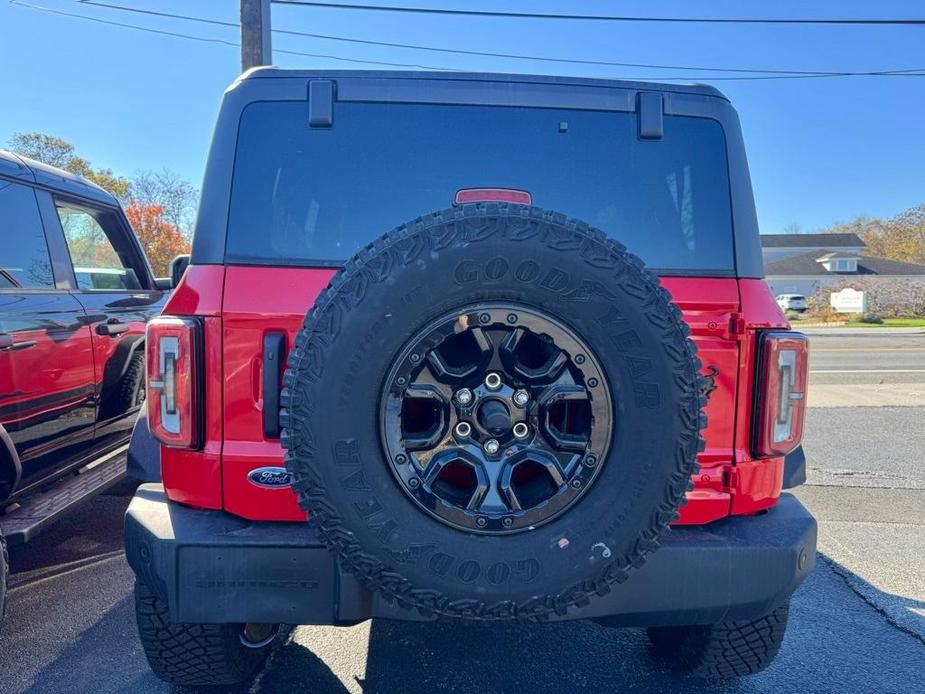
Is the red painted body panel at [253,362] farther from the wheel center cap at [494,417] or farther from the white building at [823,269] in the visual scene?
the white building at [823,269]

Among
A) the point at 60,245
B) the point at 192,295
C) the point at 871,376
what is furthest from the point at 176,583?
the point at 871,376

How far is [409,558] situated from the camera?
1.55m

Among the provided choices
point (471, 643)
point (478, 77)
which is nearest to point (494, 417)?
point (478, 77)

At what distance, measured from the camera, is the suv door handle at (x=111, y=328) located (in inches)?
143

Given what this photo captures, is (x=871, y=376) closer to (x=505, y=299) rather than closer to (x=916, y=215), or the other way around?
(x=505, y=299)

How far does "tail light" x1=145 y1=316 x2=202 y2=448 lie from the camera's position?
185 centimetres

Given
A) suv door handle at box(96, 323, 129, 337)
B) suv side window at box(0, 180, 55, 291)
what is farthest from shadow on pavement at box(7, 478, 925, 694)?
suv side window at box(0, 180, 55, 291)

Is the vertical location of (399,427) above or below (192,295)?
below

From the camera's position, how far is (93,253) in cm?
402

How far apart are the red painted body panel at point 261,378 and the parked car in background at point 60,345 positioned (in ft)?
4.11

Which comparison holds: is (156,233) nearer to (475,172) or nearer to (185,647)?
(185,647)

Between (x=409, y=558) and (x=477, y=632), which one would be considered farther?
(x=477, y=632)

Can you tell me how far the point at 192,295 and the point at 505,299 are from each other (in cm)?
97

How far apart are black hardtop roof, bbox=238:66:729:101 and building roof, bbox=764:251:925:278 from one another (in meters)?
58.1
